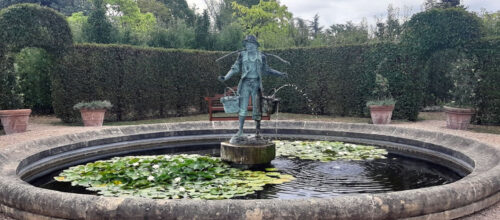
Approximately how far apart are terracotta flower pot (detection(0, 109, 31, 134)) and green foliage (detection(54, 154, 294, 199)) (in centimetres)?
486

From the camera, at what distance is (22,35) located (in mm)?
9711

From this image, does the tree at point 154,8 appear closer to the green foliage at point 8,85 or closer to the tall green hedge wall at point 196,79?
the tall green hedge wall at point 196,79

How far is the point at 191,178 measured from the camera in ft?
13.9

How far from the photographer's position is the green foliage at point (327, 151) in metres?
5.57

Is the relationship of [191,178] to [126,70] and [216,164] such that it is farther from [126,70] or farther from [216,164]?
[126,70]

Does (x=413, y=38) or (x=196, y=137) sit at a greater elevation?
(x=413, y=38)

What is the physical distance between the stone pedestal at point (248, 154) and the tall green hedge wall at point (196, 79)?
5.76m

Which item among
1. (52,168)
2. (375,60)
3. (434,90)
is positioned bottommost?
(52,168)

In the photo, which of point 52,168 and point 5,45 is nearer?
point 52,168

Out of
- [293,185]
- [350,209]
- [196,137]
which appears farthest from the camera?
[196,137]

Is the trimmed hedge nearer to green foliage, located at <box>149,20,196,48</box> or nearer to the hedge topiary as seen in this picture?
the hedge topiary

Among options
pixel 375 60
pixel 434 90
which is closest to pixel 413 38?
pixel 375 60

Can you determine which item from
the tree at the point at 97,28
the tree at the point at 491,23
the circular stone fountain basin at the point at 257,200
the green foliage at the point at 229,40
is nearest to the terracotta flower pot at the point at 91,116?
the circular stone fountain basin at the point at 257,200

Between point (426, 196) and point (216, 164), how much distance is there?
106 inches
